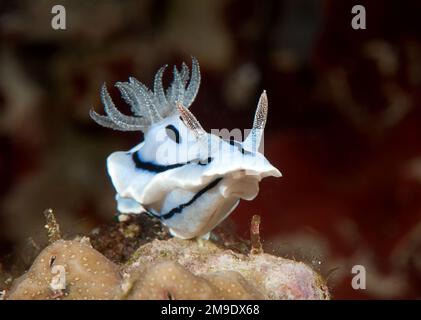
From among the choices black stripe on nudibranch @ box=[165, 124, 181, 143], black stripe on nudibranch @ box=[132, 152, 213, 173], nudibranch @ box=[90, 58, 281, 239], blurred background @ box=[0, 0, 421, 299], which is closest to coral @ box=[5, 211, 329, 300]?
nudibranch @ box=[90, 58, 281, 239]

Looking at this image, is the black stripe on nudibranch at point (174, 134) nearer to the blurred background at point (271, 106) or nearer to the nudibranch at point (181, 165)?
the nudibranch at point (181, 165)

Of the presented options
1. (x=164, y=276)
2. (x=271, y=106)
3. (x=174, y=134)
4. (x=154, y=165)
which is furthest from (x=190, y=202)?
(x=271, y=106)

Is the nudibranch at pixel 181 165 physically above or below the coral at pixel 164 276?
above

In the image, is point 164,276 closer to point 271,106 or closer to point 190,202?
point 190,202

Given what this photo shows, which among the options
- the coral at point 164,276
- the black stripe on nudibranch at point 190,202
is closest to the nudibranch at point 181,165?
the black stripe on nudibranch at point 190,202

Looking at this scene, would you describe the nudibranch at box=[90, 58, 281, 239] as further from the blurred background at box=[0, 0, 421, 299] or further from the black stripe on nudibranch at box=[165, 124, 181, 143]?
the blurred background at box=[0, 0, 421, 299]

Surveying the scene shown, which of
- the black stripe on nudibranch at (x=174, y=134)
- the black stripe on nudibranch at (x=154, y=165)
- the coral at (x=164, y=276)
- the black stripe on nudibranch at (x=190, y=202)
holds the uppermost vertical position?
the black stripe on nudibranch at (x=174, y=134)

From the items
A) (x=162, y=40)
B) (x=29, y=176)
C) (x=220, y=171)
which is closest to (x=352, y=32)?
(x=162, y=40)

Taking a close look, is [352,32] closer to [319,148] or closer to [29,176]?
[319,148]
